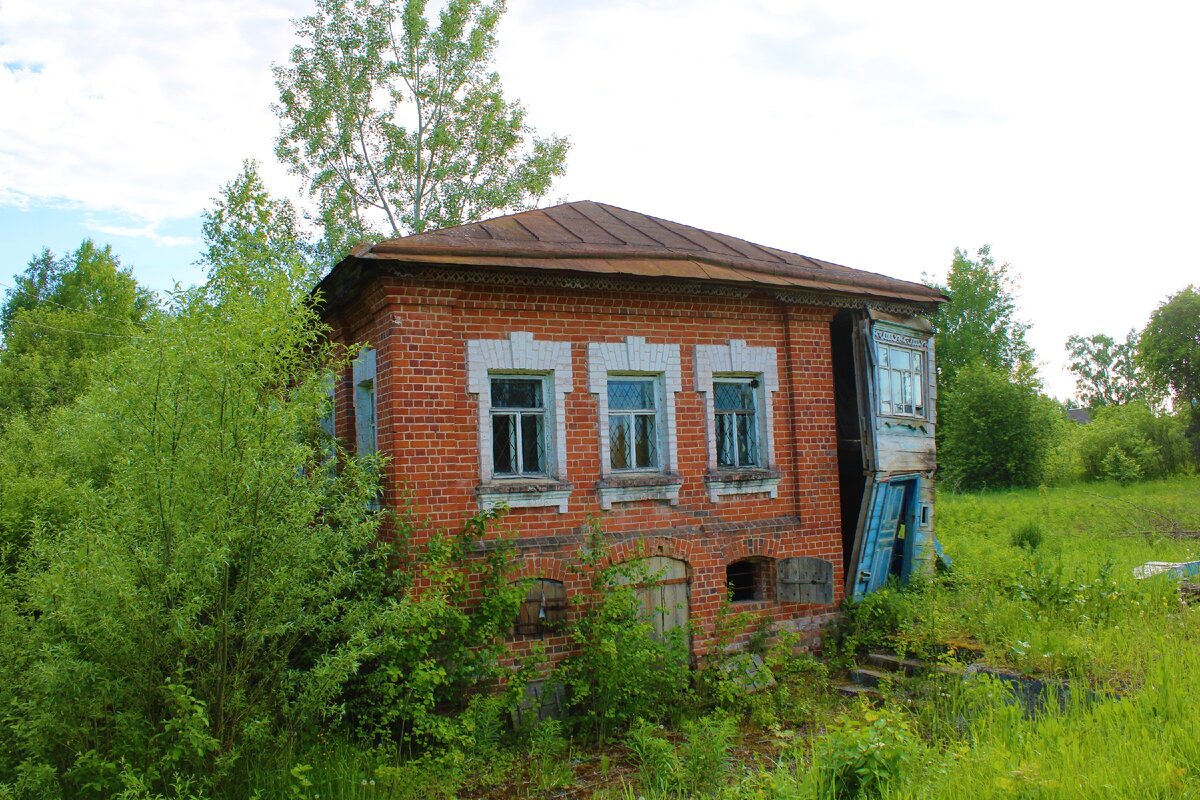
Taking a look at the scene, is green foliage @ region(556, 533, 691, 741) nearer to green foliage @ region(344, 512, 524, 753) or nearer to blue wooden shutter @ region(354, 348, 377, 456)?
green foliage @ region(344, 512, 524, 753)

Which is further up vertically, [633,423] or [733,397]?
[733,397]

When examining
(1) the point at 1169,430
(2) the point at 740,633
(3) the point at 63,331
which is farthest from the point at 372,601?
(1) the point at 1169,430

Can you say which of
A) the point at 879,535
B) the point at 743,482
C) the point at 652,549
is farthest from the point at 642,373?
the point at 879,535

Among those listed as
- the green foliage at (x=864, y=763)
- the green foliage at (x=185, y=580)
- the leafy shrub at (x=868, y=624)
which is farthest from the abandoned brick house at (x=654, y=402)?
the green foliage at (x=864, y=763)

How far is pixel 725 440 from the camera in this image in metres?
9.97

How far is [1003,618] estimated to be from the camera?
29.8 ft

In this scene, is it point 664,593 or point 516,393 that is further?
point 664,593

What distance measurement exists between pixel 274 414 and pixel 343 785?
281 centimetres

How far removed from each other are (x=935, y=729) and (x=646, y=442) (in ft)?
13.4

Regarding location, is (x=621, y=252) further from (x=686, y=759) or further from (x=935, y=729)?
(x=935, y=729)

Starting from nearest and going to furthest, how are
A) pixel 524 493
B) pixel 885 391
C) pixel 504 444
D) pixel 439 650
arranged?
pixel 439 650, pixel 524 493, pixel 504 444, pixel 885 391

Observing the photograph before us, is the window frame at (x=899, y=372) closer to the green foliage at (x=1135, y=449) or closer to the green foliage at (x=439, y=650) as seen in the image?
the green foliage at (x=439, y=650)

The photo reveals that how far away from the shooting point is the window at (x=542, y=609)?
27.5 ft

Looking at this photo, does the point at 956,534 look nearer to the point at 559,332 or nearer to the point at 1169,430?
the point at 559,332
